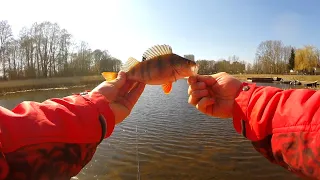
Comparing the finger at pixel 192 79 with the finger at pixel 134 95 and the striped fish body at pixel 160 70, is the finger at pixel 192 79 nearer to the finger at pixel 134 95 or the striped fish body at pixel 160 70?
the striped fish body at pixel 160 70

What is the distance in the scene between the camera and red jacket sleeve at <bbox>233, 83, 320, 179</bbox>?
1.63 meters

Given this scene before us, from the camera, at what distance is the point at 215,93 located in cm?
305

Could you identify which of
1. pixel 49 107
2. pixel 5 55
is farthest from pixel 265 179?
pixel 5 55

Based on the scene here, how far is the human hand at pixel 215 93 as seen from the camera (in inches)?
113

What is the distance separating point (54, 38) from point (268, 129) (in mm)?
71224

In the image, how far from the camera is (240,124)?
229 cm

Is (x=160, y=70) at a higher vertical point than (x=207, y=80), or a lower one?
higher

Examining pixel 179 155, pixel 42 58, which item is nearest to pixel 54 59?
pixel 42 58

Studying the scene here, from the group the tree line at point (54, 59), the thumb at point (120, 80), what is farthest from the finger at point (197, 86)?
the tree line at point (54, 59)

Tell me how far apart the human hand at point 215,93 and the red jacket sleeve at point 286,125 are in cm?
56

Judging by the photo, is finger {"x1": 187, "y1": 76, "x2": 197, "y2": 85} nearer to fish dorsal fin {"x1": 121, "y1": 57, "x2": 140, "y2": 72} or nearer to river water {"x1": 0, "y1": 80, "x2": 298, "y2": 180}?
fish dorsal fin {"x1": 121, "y1": 57, "x2": 140, "y2": 72}

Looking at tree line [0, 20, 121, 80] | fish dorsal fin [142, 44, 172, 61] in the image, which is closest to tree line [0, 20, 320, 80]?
tree line [0, 20, 121, 80]

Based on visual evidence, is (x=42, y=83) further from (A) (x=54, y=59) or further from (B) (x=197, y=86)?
(B) (x=197, y=86)

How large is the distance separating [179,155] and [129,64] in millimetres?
7611
